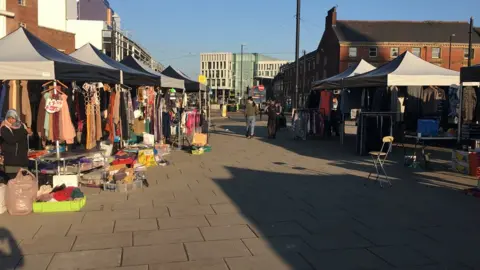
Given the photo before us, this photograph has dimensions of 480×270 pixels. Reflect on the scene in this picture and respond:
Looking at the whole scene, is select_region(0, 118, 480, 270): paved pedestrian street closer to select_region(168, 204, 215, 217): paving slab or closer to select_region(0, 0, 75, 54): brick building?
select_region(168, 204, 215, 217): paving slab

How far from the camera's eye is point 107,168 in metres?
8.87

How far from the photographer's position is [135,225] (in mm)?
5801

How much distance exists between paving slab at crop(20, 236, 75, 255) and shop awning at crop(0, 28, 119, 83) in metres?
3.12

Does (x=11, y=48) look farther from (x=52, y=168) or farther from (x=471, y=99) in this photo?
(x=471, y=99)

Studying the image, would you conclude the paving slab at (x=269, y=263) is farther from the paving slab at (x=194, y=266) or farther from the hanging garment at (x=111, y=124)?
the hanging garment at (x=111, y=124)

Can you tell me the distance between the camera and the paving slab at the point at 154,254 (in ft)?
14.8

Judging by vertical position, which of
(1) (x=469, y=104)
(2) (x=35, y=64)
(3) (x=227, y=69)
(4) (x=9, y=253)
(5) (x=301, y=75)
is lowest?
(4) (x=9, y=253)

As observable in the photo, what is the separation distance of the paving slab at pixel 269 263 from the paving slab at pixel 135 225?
1.56m

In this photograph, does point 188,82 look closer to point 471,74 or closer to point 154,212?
point 471,74

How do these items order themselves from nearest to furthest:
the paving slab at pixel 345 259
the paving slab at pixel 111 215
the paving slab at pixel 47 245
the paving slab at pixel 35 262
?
1. the paving slab at pixel 35 262
2. the paving slab at pixel 345 259
3. the paving slab at pixel 47 245
4. the paving slab at pixel 111 215

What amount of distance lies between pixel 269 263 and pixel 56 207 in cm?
367

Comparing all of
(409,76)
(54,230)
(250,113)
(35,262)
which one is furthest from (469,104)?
(35,262)

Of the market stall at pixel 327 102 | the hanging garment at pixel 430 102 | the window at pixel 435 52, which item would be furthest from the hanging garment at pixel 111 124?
the window at pixel 435 52

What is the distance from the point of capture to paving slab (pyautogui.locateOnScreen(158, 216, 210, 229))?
5.78 meters
